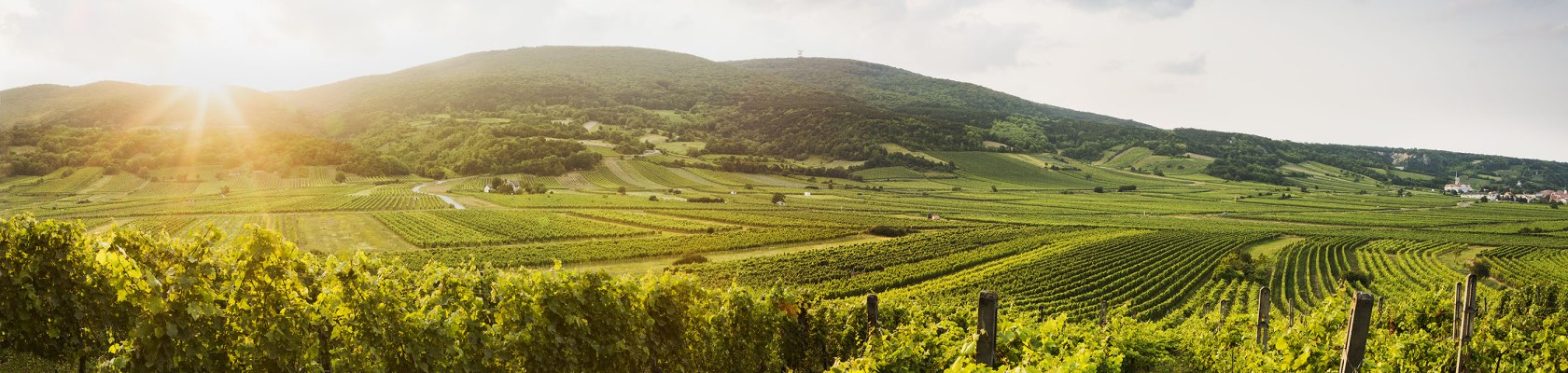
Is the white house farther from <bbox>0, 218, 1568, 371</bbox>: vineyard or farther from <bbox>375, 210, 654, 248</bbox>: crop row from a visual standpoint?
<bbox>0, 218, 1568, 371</bbox>: vineyard

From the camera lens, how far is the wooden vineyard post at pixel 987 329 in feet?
20.6

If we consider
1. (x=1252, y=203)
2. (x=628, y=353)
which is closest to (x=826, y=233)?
(x=628, y=353)

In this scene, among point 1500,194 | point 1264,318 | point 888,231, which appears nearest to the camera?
point 1264,318

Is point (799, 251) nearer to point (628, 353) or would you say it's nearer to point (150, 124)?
point (628, 353)

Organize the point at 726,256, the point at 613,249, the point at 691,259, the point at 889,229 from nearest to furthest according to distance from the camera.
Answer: the point at 691,259, the point at 613,249, the point at 726,256, the point at 889,229

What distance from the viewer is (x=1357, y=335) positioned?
5879 mm

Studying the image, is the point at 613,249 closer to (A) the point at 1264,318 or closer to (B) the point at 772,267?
(B) the point at 772,267

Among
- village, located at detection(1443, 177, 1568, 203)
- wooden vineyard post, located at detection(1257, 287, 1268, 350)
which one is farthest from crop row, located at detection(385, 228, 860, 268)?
village, located at detection(1443, 177, 1568, 203)

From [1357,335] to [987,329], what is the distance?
10.4 ft

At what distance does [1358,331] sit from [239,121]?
248 meters

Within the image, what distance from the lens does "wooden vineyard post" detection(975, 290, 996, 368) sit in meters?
6.27

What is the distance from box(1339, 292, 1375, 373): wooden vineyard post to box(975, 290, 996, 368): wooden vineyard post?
2.97 meters

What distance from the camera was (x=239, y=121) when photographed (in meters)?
192

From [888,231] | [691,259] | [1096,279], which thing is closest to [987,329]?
[1096,279]
